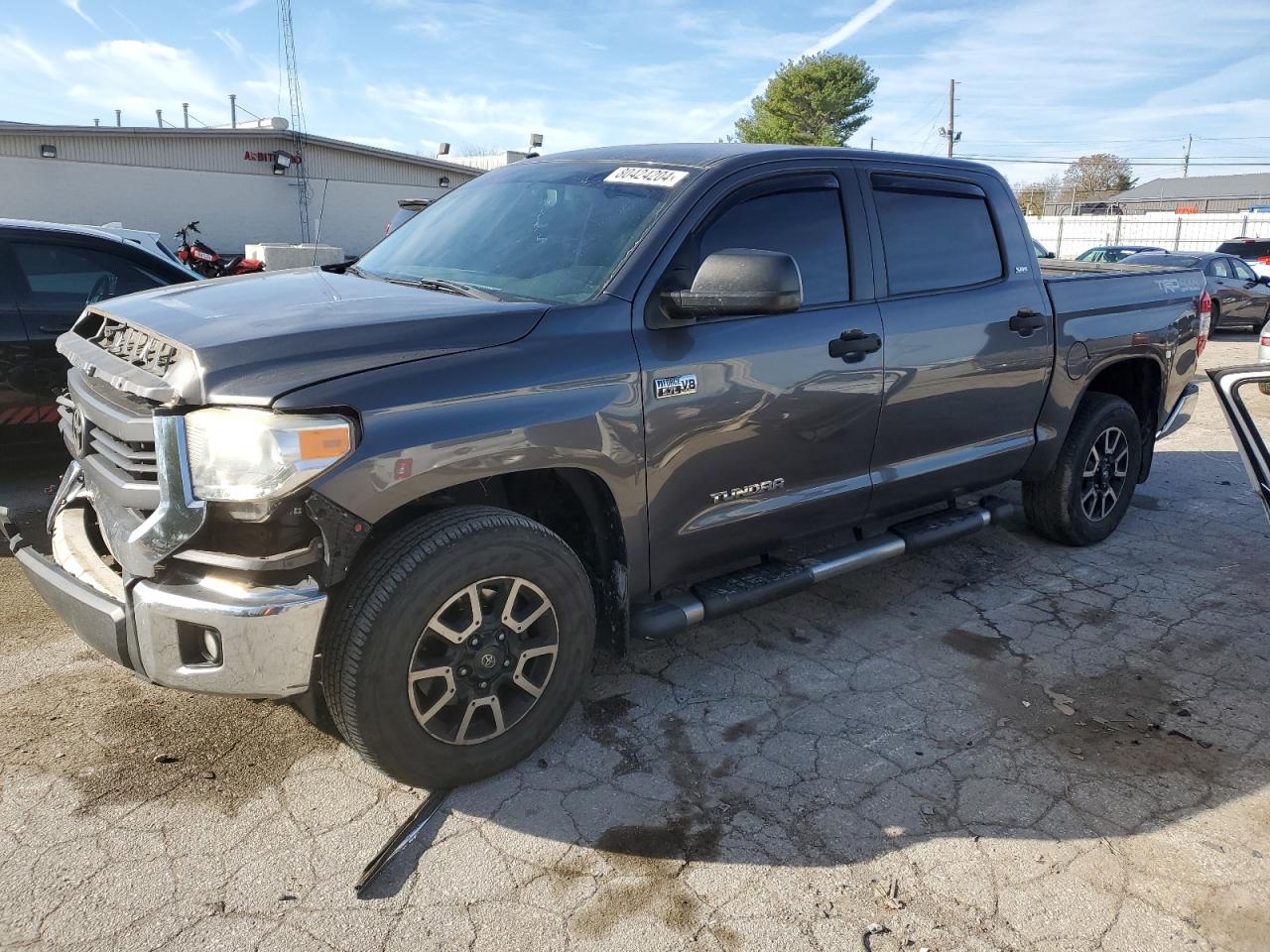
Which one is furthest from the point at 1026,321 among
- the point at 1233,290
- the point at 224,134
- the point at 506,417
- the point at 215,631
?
the point at 224,134

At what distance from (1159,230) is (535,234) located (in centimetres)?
3739

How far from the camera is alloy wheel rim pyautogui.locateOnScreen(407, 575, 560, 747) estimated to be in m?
2.75

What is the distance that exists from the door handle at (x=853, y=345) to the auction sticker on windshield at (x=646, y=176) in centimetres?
84

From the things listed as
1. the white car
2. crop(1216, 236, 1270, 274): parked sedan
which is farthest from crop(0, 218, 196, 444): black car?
crop(1216, 236, 1270, 274): parked sedan

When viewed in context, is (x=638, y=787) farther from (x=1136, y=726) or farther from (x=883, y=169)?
(x=883, y=169)

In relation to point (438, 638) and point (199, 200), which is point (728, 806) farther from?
point (199, 200)

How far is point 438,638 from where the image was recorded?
2766 mm

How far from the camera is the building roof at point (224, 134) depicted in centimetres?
2205

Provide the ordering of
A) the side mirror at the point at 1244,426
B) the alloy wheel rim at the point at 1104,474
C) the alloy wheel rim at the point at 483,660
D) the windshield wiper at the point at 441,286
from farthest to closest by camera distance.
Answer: the alloy wheel rim at the point at 1104,474
the windshield wiper at the point at 441,286
the side mirror at the point at 1244,426
the alloy wheel rim at the point at 483,660

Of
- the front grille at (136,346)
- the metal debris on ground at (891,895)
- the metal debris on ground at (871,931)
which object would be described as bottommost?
the metal debris on ground at (871,931)

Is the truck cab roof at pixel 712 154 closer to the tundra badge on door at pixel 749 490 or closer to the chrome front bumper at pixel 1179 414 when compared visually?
the tundra badge on door at pixel 749 490

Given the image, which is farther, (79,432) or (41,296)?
(41,296)

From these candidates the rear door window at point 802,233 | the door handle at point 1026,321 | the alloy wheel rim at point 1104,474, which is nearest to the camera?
the rear door window at point 802,233

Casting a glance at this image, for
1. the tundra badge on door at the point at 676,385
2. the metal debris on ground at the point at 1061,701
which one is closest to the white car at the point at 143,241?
the tundra badge on door at the point at 676,385
